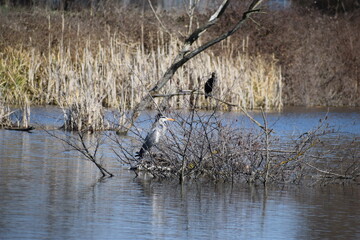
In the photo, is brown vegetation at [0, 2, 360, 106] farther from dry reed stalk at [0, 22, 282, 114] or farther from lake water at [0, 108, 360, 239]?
lake water at [0, 108, 360, 239]

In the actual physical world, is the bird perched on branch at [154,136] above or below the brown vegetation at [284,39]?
below

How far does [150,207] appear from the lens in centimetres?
843

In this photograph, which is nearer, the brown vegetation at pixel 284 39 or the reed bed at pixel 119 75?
the reed bed at pixel 119 75

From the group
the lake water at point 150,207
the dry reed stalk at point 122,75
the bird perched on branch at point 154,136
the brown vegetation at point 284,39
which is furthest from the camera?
the brown vegetation at point 284,39

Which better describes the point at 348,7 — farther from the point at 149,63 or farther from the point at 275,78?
the point at 149,63

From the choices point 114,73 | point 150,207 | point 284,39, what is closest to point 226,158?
point 150,207

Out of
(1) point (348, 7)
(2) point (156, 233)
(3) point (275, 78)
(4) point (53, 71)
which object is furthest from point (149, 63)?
(1) point (348, 7)

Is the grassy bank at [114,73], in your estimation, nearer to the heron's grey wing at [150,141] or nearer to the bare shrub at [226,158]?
the heron's grey wing at [150,141]

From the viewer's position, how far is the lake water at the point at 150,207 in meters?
7.25

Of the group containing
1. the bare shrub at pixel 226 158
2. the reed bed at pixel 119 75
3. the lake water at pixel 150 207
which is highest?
the reed bed at pixel 119 75

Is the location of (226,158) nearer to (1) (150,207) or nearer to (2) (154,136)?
(2) (154,136)

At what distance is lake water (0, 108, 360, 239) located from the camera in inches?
285

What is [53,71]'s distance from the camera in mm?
22234

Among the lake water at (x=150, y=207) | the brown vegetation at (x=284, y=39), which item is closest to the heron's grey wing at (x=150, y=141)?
the lake water at (x=150, y=207)
